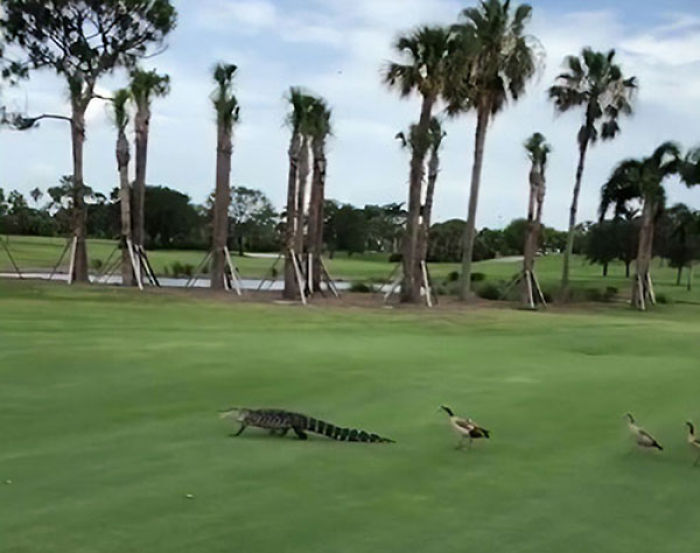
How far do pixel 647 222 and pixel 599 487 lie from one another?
32.6m

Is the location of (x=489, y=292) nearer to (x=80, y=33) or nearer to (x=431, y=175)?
(x=431, y=175)

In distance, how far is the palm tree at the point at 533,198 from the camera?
34.0m

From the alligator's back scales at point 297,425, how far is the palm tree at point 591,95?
3160cm

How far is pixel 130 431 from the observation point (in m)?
7.98

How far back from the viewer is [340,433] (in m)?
7.81

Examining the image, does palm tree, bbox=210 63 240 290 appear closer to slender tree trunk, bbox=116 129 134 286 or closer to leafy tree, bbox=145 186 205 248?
slender tree trunk, bbox=116 129 134 286

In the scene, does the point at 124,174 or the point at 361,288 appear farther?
the point at 361,288

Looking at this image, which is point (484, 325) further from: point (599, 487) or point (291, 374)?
point (599, 487)

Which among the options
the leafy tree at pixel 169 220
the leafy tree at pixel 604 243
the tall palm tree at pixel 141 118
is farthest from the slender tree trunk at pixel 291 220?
the leafy tree at pixel 169 220

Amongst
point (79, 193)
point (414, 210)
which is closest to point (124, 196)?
point (79, 193)

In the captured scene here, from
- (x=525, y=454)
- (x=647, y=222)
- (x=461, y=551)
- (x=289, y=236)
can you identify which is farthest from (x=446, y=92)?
(x=461, y=551)

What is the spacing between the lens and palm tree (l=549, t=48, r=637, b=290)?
37875mm

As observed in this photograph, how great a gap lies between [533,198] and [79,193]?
688 inches

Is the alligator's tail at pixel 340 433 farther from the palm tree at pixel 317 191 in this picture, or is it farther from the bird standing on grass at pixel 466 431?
the palm tree at pixel 317 191
